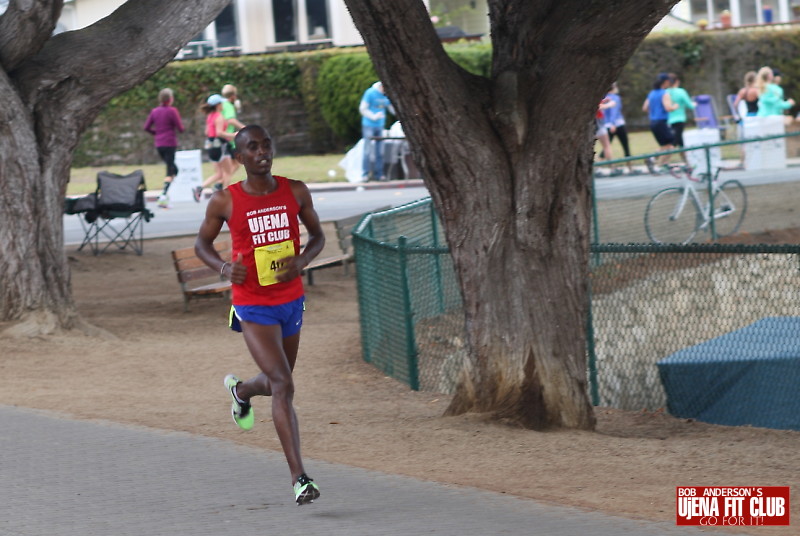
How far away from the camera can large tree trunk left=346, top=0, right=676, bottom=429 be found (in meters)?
7.76

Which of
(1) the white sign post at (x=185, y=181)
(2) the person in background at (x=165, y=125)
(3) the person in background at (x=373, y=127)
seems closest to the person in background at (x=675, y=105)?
(3) the person in background at (x=373, y=127)

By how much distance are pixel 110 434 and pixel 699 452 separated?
355cm

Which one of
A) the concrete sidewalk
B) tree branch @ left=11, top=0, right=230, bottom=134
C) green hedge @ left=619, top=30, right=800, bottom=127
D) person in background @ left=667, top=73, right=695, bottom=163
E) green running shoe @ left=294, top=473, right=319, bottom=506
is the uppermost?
green hedge @ left=619, top=30, right=800, bottom=127

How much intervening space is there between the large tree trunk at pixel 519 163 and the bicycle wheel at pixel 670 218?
809cm

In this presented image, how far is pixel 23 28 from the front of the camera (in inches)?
469

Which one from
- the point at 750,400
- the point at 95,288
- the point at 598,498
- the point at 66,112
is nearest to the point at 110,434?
the point at 598,498

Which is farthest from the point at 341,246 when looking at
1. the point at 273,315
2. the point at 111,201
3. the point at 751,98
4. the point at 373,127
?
the point at 751,98

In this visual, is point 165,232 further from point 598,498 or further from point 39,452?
point 598,498

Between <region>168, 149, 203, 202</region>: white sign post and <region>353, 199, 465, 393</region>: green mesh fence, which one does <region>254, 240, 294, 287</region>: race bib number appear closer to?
<region>353, 199, 465, 393</region>: green mesh fence

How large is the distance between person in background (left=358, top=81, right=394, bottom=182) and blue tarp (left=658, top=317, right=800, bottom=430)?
16.5m

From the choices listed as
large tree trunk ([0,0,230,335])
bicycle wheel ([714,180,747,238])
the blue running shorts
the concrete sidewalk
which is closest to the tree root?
large tree trunk ([0,0,230,335])

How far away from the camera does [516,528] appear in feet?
18.5

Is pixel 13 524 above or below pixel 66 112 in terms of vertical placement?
below

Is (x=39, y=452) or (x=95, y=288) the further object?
(x=95, y=288)
